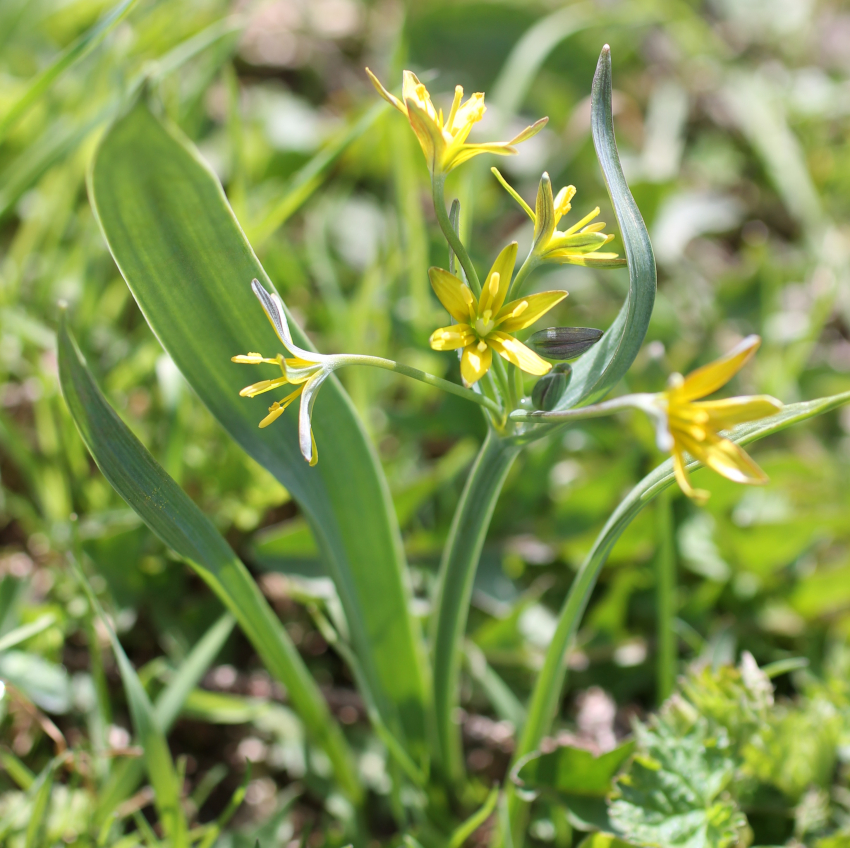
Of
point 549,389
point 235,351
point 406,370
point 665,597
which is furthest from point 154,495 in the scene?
point 665,597

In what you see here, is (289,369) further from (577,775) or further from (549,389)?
(577,775)

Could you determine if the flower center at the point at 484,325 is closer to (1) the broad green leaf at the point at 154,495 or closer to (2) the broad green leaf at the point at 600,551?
(2) the broad green leaf at the point at 600,551

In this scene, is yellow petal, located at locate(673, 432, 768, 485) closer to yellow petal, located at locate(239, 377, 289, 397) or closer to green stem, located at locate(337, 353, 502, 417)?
green stem, located at locate(337, 353, 502, 417)

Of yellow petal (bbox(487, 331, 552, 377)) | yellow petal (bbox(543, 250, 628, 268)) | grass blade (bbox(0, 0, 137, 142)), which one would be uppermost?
grass blade (bbox(0, 0, 137, 142))

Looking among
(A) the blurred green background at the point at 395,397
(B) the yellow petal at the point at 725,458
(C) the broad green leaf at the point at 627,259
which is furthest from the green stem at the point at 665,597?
(B) the yellow petal at the point at 725,458

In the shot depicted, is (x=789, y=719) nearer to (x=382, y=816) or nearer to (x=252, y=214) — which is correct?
(x=382, y=816)

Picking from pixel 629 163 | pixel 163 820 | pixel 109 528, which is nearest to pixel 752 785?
pixel 163 820

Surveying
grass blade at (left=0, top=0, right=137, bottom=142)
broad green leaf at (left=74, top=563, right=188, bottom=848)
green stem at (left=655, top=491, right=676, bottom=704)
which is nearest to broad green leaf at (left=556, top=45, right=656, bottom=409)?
green stem at (left=655, top=491, right=676, bottom=704)
